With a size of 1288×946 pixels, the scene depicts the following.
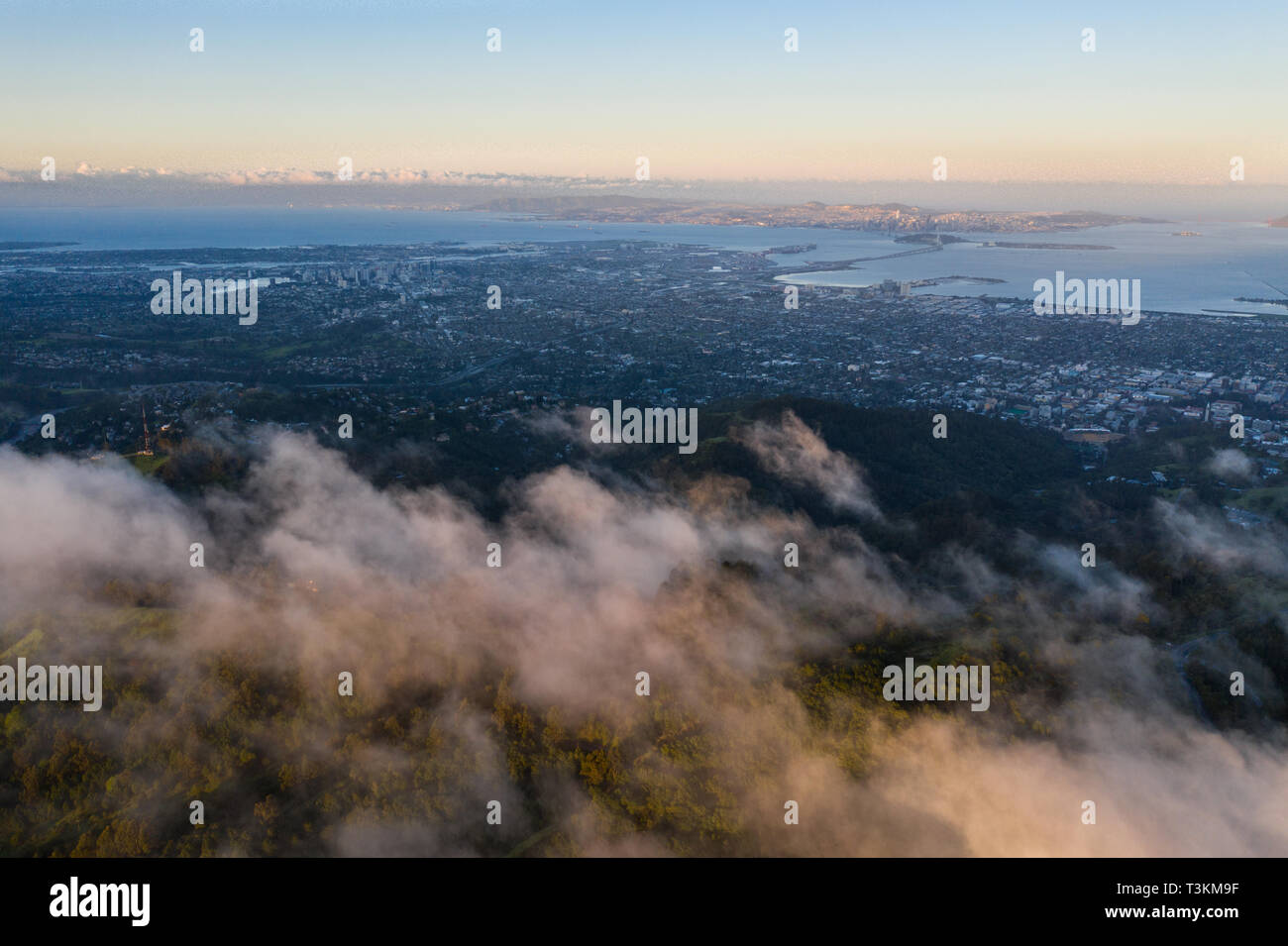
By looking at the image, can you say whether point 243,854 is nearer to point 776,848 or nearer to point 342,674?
point 342,674

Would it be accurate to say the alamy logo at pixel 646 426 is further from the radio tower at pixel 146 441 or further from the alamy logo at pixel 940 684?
the radio tower at pixel 146 441

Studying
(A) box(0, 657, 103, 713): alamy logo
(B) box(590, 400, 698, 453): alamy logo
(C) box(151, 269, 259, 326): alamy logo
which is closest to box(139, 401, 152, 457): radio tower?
(A) box(0, 657, 103, 713): alamy logo

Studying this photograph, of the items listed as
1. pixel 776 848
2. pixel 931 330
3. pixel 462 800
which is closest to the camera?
pixel 776 848

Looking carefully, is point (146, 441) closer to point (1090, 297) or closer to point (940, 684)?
point (940, 684)

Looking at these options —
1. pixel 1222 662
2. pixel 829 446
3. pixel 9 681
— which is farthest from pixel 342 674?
pixel 829 446

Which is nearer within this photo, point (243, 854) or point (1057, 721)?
point (243, 854)

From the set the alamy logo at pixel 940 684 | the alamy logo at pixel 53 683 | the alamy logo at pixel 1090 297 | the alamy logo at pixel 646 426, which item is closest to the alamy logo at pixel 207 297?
the alamy logo at pixel 646 426
